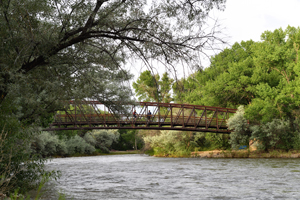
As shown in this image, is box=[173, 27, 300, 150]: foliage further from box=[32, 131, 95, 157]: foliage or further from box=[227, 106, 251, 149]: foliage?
box=[32, 131, 95, 157]: foliage

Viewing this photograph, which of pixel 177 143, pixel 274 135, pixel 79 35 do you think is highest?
pixel 79 35

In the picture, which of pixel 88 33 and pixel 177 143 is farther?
pixel 177 143

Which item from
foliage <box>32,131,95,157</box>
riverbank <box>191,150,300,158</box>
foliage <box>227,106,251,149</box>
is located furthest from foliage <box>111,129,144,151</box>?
foliage <box>227,106,251,149</box>

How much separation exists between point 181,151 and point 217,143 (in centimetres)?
429

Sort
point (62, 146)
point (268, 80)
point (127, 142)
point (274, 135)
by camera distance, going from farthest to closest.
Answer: point (127, 142) → point (62, 146) → point (268, 80) → point (274, 135)

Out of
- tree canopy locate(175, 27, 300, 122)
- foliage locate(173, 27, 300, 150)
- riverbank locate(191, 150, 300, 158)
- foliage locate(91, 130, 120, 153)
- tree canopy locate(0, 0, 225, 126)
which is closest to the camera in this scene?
tree canopy locate(0, 0, 225, 126)

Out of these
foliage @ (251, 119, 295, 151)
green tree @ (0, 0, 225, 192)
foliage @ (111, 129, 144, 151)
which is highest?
green tree @ (0, 0, 225, 192)

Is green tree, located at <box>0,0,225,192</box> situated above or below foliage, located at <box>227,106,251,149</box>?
above

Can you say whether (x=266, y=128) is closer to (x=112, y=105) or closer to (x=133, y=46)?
(x=112, y=105)

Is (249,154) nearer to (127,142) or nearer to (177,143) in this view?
(177,143)

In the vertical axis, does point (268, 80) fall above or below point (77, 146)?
above

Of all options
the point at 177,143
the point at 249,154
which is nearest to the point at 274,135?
the point at 249,154

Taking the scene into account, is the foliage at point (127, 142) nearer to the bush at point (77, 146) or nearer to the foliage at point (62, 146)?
the foliage at point (62, 146)

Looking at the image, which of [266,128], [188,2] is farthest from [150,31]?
[266,128]
